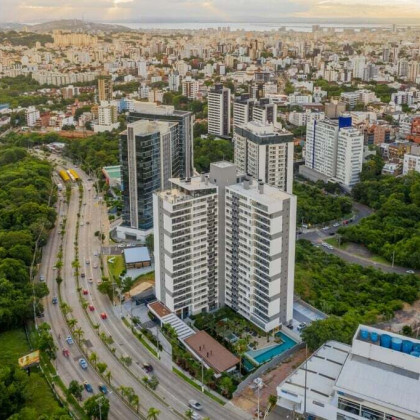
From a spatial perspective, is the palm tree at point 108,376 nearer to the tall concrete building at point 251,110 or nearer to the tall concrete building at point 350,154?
the tall concrete building at point 350,154

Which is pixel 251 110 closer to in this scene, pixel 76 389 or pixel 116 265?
pixel 116 265

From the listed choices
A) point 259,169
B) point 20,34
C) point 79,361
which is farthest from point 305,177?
point 20,34

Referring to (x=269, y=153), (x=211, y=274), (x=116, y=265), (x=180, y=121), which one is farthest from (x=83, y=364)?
(x=180, y=121)

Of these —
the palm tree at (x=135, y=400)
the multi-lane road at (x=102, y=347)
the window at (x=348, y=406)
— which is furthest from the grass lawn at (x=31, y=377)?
the window at (x=348, y=406)

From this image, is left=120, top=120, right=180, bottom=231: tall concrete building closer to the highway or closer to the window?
the highway

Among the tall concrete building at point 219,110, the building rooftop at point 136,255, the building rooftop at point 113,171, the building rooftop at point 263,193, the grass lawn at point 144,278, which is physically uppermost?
the building rooftop at point 263,193

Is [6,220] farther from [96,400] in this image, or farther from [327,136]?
[327,136]
